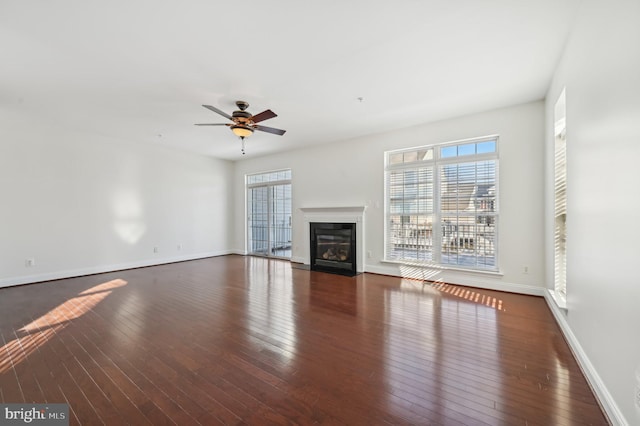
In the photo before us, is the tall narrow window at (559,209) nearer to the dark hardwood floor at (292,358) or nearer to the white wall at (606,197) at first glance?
the dark hardwood floor at (292,358)

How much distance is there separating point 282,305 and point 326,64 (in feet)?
10.1

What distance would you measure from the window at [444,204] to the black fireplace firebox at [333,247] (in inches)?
30.6

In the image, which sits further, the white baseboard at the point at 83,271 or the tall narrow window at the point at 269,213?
the tall narrow window at the point at 269,213

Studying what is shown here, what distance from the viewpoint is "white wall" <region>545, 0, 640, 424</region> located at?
4.55 feet

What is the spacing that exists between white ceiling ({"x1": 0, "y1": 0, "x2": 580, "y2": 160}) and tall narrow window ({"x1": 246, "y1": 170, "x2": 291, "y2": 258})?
300 cm

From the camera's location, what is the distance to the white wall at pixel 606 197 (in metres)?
1.39

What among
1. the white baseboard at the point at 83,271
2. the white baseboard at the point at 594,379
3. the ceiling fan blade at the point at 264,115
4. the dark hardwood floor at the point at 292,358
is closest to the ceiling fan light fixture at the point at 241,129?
the ceiling fan blade at the point at 264,115

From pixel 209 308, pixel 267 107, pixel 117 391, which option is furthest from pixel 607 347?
pixel 267 107

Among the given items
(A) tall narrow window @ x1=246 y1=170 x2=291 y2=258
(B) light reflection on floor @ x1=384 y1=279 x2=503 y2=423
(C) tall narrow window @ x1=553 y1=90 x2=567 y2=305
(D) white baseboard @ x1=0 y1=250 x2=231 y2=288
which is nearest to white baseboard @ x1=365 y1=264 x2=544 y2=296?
(B) light reflection on floor @ x1=384 y1=279 x2=503 y2=423

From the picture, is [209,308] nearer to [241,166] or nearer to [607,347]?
[607,347]

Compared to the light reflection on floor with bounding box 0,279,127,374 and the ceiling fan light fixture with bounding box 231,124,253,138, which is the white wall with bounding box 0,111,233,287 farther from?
the ceiling fan light fixture with bounding box 231,124,253,138

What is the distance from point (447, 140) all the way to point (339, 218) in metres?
2.61

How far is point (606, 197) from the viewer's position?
1698mm

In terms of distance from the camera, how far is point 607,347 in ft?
5.47
